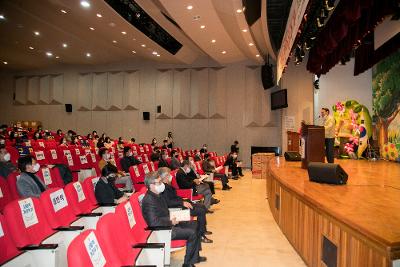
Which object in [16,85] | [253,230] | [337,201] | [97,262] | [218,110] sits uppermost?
[16,85]


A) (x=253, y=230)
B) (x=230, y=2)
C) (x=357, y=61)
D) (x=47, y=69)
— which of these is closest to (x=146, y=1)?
(x=230, y=2)

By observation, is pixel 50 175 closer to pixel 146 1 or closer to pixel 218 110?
pixel 146 1

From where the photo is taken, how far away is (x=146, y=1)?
9727 millimetres

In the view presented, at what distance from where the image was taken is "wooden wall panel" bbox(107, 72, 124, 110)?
18.7 meters

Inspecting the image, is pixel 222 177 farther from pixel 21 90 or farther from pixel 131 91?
pixel 21 90

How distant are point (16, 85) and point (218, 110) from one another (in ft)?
40.8

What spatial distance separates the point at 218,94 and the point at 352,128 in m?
9.00

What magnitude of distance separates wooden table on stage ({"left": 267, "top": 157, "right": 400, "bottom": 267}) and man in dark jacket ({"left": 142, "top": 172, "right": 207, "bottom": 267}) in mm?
1189

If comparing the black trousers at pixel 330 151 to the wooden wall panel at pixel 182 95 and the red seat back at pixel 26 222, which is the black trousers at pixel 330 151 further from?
the wooden wall panel at pixel 182 95

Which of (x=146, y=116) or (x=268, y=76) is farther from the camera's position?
(x=146, y=116)

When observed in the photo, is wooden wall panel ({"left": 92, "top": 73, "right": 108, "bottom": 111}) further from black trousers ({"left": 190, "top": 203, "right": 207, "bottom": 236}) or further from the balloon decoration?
black trousers ({"left": 190, "top": 203, "right": 207, "bottom": 236})

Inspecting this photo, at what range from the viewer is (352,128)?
9086 millimetres

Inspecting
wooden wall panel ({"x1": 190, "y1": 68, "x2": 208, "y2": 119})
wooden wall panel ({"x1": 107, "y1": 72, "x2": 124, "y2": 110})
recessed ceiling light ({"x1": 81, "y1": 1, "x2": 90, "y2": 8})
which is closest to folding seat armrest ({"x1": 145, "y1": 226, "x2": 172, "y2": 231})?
recessed ceiling light ({"x1": 81, "y1": 1, "x2": 90, "y2": 8})

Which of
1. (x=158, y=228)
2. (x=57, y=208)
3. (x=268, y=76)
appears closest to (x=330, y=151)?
(x=158, y=228)
